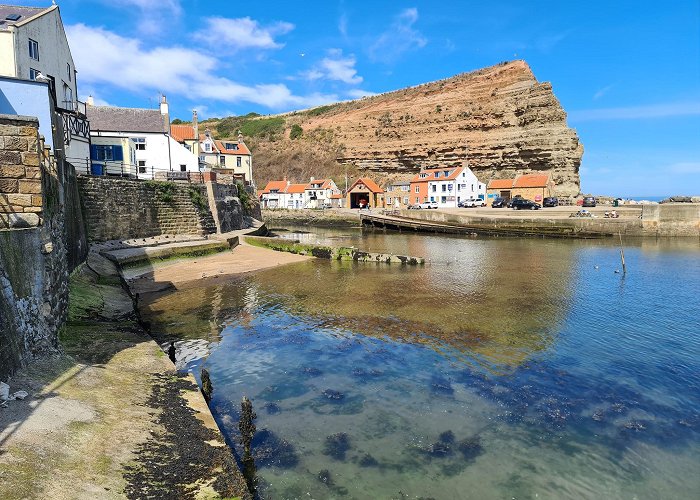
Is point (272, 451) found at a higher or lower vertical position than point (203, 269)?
lower

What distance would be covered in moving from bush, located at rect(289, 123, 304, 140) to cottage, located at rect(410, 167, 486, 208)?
52.5 metres

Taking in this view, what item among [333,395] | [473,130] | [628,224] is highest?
[473,130]

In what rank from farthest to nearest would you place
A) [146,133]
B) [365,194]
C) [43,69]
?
[365,194] → [146,133] → [43,69]

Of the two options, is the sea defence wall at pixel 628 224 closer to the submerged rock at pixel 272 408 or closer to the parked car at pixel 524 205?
the parked car at pixel 524 205

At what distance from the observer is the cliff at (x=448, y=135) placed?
84.6m

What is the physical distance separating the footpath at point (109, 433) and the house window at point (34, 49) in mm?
27841

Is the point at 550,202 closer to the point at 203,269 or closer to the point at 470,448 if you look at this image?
the point at 203,269

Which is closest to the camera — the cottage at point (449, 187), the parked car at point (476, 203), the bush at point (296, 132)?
the parked car at point (476, 203)

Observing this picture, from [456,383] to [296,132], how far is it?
124m

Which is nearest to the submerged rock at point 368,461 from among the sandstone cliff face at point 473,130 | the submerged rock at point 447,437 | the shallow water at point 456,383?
the shallow water at point 456,383

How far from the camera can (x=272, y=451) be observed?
844 cm

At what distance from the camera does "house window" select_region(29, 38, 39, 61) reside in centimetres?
2773

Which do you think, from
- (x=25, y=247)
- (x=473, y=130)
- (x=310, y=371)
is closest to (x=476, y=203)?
(x=473, y=130)

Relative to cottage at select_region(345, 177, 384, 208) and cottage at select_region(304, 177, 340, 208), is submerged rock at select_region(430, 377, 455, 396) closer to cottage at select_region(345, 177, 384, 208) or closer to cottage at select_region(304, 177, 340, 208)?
cottage at select_region(345, 177, 384, 208)
